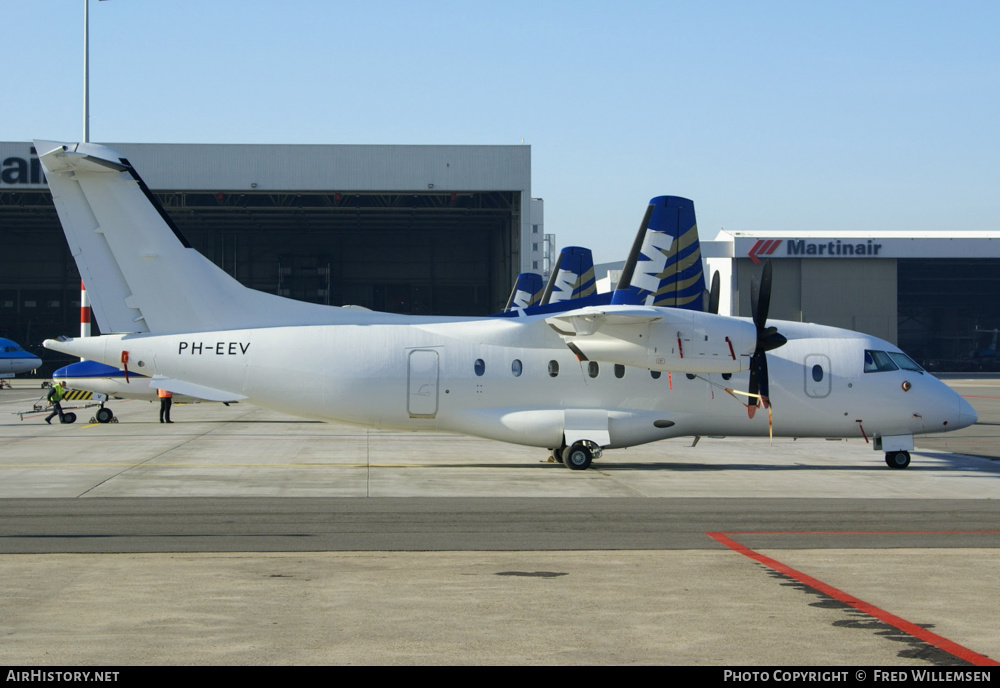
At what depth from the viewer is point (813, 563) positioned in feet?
36.7

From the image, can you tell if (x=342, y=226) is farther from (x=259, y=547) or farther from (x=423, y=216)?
(x=259, y=547)

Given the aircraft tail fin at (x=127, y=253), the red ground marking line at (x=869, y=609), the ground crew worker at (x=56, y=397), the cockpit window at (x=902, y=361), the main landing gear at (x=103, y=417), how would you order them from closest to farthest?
1. the red ground marking line at (x=869, y=609)
2. the aircraft tail fin at (x=127, y=253)
3. the cockpit window at (x=902, y=361)
4. the ground crew worker at (x=56, y=397)
5. the main landing gear at (x=103, y=417)

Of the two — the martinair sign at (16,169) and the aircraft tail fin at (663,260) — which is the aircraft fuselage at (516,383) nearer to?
the aircraft tail fin at (663,260)

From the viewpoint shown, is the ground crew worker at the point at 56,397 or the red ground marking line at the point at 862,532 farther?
the ground crew worker at the point at 56,397

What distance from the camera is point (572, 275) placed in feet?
107

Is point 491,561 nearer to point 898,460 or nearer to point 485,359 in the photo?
point 485,359

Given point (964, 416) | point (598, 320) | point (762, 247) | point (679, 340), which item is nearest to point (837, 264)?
point (762, 247)

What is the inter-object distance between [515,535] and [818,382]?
11.0m

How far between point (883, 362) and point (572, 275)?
1307 cm

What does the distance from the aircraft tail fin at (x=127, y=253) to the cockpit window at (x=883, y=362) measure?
13706 millimetres

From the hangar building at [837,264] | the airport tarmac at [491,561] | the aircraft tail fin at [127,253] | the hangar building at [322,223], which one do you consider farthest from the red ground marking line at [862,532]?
the hangar building at [837,264]

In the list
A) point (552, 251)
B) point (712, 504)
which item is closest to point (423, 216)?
point (712, 504)

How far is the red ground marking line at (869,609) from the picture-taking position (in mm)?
7441

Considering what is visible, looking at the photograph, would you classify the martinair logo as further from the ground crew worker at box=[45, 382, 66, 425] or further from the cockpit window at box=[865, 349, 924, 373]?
the ground crew worker at box=[45, 382, 66, 425]
